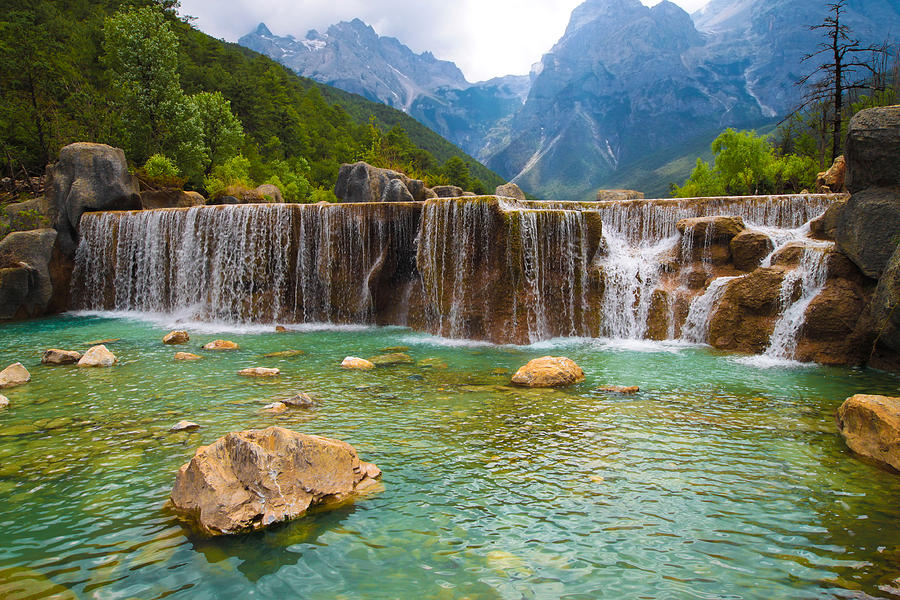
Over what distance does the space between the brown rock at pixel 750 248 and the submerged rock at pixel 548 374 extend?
8.04 meters

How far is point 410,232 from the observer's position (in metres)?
19.0

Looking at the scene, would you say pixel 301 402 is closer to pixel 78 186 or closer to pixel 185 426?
pixel 185 426

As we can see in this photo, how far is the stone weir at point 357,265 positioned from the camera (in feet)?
51.4

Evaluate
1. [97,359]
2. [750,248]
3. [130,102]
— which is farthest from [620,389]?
[130,102]

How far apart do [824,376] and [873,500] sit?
21.6ft

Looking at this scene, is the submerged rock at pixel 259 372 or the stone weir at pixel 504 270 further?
the stone weir at pixel 504 270

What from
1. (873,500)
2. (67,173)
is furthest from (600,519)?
(67,173)

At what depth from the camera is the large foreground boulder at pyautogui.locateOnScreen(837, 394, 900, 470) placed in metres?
6.09

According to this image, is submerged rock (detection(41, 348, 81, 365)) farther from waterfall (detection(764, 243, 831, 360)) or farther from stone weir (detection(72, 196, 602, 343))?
waterfall (detection(764, 243, 831, 360))

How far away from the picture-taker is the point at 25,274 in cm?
2016

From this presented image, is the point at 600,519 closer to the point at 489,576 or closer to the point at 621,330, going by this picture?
the point at 489,576

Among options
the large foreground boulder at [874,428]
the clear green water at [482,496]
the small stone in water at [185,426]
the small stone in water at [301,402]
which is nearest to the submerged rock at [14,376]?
the clear green water at [482,496]

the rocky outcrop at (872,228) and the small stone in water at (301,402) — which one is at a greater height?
the rocky outcrop at (872,228)

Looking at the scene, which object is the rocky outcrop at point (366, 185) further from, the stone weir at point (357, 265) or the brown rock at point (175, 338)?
the brown rock at point (175, 338)
